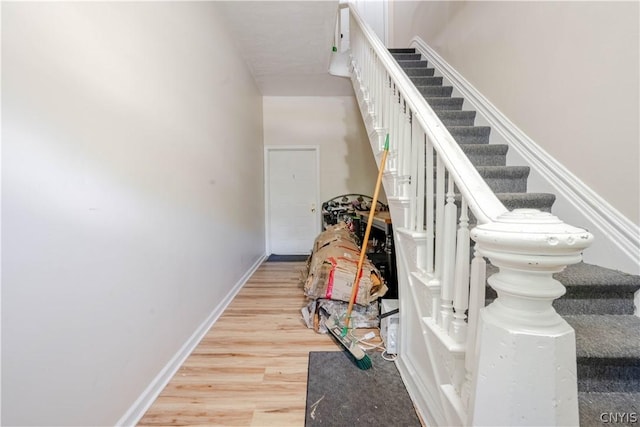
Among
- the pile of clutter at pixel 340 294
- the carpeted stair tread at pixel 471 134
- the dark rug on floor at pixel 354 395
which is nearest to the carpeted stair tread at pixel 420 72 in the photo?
the carpeted stair tread at pixel 471 134

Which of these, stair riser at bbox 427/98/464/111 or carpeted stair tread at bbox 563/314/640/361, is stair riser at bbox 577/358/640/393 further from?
stair riser at bbox 427/98/464/111

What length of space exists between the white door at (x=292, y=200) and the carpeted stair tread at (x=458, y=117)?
2.38m

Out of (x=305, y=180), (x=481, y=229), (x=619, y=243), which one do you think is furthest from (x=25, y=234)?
(x=305, y=180)

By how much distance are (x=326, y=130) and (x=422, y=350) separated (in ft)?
12.4

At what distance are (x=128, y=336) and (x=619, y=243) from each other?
2364mm

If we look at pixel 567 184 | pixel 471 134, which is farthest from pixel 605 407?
pixel 471 134

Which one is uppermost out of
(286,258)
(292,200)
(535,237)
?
(535,237)

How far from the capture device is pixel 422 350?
4.28ft

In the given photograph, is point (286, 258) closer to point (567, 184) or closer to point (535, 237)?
point (567, 184)

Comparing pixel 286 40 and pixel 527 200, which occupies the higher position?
pixel 286 40

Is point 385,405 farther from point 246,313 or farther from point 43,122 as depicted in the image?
point 43,122

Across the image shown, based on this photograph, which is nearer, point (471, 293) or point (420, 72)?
point (471, 293)

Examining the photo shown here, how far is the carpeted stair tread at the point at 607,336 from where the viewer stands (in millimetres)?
969

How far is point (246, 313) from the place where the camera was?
2.29 metres
